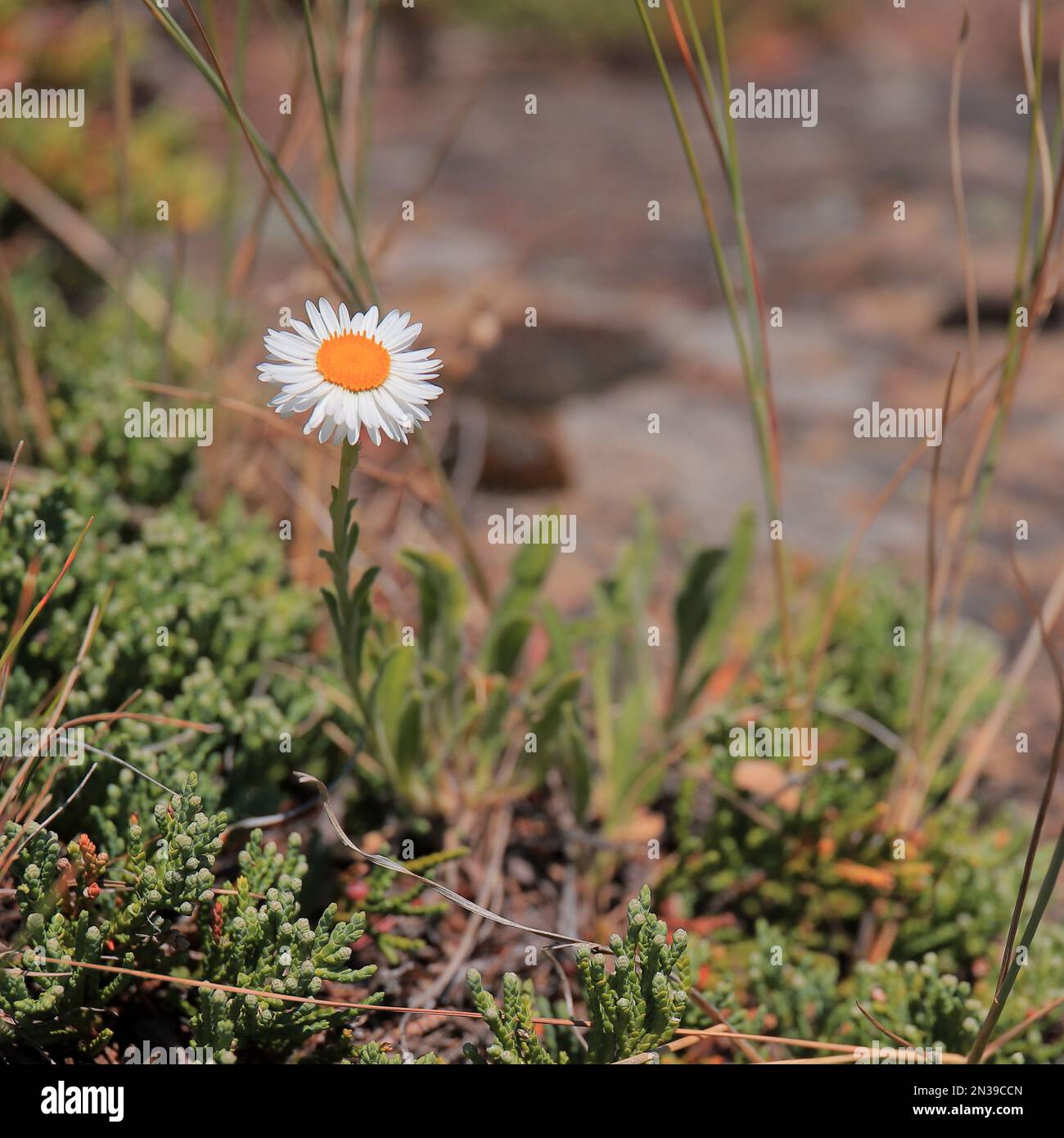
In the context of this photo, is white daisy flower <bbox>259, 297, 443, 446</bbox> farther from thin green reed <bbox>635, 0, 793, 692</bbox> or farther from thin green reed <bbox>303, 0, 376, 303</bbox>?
thin green reed <bbox>635, 0, 793, 692</bbox>

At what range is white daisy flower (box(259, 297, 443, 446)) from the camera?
128 cm

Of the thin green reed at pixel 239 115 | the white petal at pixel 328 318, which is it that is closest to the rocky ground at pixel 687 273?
the thin green reed at pixel 239 115

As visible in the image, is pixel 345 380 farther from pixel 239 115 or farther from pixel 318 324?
pixel 239 115

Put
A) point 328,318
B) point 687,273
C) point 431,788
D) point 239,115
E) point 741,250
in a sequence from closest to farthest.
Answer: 1. point 328,318
2. point 239,115
3. point 741,250
4. point 431,788
5. point 687,273

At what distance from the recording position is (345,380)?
51.4 inches

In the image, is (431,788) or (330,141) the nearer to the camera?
(330,141)

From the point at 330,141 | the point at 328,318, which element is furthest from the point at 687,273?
the point at 328,318

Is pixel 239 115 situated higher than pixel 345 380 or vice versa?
Answer: pixel 239 115

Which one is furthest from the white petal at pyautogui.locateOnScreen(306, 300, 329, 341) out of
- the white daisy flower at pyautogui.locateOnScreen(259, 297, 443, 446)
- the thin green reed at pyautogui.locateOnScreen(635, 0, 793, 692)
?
the thin green reed at pyautogui.locateOnScreen(635, 0, 793, 692)

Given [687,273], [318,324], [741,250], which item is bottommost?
[318,324]

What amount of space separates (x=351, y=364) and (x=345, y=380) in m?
0.02

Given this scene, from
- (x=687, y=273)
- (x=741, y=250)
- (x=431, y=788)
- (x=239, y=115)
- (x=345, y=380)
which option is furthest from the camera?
(x=687, y=273)

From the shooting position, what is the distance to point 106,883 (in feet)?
5.08

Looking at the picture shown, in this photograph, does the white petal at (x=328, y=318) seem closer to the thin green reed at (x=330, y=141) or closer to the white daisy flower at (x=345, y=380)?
the white daisy flower at (x=345, y=380)
